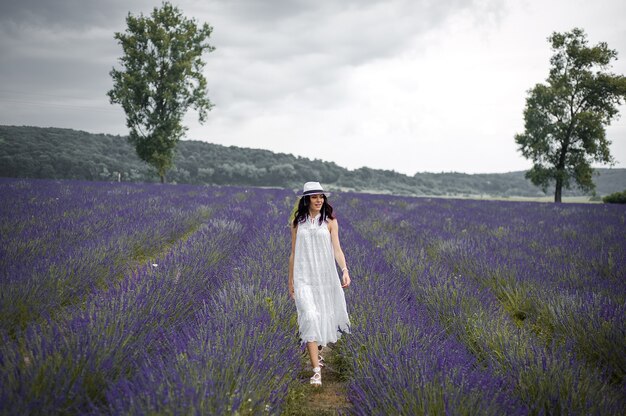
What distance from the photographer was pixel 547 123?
75.8ft

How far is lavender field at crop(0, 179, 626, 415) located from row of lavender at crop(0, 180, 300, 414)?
1 centimetres

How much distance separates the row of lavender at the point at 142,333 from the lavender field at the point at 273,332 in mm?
13

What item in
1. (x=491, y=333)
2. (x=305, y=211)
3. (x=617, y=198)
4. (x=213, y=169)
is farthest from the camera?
(x=213, y=169)

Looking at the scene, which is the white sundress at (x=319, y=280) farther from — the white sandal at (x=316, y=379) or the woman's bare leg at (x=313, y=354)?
the white sandal at (x=316, y=379)

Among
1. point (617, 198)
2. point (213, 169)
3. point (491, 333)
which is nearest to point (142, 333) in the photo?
point (491, 333)

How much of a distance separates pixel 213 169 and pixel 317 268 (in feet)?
170

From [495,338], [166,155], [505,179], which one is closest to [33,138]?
[166,155]

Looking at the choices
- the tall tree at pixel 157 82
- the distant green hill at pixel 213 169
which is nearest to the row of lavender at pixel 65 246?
the tall tree at pixel 157 82

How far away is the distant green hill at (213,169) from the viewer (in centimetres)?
4241

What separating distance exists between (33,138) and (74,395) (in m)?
68.9

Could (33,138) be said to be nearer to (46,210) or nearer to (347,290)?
(46,210)

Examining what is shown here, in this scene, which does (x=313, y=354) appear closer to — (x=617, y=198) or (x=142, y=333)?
(x=142, y=333)

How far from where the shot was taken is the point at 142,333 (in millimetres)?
2250

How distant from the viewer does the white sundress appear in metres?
2.50
